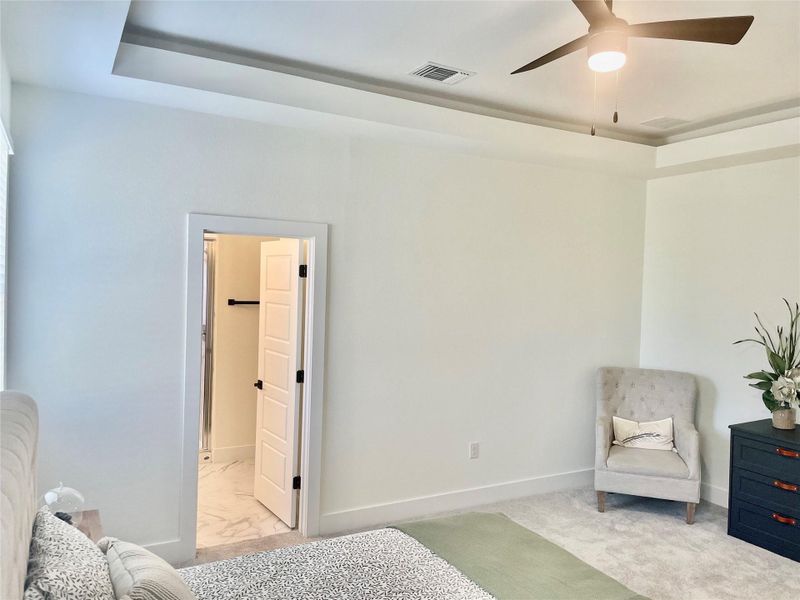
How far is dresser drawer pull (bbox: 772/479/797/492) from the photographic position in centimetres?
365

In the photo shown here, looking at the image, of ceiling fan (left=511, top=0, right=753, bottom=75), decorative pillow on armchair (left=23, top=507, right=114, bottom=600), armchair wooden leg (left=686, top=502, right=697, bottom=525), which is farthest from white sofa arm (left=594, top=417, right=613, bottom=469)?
decorative pillow on armchair (left=23, top=507, right=114, bottom=600)

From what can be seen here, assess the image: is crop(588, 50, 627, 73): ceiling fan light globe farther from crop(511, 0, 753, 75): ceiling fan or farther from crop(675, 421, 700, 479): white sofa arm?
crop(675, 421, 700, 479): white sofa arm

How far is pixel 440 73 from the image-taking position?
10.9 feet

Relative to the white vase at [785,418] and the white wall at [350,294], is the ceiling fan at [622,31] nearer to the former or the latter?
the white wall at [350,294]

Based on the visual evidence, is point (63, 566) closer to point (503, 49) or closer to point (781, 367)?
point (503, 49)

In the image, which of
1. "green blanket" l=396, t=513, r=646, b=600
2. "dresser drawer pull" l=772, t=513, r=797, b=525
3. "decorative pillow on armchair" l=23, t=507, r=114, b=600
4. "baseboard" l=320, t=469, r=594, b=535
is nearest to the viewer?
"decorative pillow on armchair" l=23, t=507, r=114, b=600

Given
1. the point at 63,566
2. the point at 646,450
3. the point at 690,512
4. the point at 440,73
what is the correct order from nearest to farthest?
the point at 63,566, the point at 440,73, the point at 690,512, the point at 646,450

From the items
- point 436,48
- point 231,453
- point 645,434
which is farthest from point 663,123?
point 231,453

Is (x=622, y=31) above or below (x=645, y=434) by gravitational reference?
above

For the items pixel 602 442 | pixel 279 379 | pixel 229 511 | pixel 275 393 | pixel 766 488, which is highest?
pixel 279 379

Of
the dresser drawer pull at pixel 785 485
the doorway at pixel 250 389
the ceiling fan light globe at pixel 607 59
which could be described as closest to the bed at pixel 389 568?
the doorway at pixel 250 389

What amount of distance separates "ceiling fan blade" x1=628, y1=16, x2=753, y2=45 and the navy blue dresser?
2.69m

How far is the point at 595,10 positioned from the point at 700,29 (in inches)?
15.4

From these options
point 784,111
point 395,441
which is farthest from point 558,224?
point 395,441
